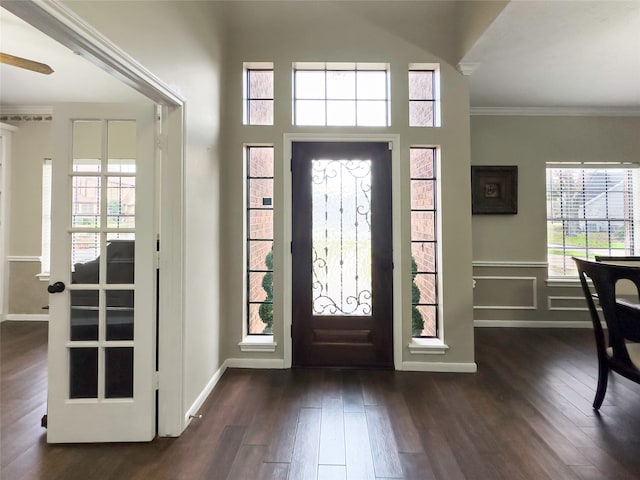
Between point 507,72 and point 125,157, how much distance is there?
11.5 ft

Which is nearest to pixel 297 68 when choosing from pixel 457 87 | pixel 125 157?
pixel 457 87

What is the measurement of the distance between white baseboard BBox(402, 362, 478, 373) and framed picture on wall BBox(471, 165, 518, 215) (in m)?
2.06

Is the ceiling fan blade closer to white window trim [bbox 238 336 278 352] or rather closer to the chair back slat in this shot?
white window trim [bbox 238 336 278 352]

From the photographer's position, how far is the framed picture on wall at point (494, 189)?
396 centimetres

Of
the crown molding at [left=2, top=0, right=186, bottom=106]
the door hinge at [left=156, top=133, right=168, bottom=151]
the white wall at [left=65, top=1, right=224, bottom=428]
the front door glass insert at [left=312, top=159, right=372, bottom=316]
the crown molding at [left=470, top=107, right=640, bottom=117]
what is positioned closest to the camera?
the crown molding at [left=2, top=0, right=186, bottom=106]

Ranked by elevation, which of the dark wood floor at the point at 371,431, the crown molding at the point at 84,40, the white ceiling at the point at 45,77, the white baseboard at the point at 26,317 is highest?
the white ceiling at the point at 45,77

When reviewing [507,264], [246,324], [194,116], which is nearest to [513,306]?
[507,264]

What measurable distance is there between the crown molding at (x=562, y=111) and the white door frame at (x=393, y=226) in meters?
2.08

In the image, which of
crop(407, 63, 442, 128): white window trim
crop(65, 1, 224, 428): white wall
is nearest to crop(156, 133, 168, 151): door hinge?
crop(65, 1, 224, 428): white wall

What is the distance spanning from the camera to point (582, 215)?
4.07 m

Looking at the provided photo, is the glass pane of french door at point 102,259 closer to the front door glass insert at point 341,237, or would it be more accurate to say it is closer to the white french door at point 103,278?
the white french door at point 103,278

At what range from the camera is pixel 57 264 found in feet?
5.74

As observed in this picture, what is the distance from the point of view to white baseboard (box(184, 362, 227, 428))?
1990 millimetres

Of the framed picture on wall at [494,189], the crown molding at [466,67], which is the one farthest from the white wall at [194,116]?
the framed picture on wall at [494,189]
